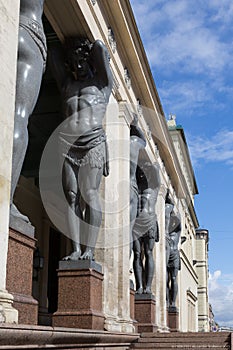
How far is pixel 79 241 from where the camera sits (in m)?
8.60

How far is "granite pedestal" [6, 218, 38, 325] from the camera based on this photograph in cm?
545

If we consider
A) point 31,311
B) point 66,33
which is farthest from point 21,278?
point 66,33

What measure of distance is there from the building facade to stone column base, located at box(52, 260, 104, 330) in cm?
105

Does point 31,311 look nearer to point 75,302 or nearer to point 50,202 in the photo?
point 75,302

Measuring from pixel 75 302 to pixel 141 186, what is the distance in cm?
679

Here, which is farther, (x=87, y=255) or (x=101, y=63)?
(x=101, y=63)

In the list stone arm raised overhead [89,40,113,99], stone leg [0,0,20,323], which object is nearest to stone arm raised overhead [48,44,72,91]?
stone arm raised overhead [89,40,113,99]

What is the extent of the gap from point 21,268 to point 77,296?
9.12ft

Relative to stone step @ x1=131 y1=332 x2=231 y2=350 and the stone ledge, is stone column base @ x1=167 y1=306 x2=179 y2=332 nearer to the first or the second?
stone step @ x1=131 y1=332 x2=231 y2=350

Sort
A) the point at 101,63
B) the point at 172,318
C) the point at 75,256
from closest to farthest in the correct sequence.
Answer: the point at 75,256 → the point at 101,63 → the point at 172,318

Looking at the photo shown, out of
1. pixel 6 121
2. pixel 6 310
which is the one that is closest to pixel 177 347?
pixel 6 310

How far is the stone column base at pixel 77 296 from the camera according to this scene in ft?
26.7

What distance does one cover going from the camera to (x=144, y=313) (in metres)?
14.3

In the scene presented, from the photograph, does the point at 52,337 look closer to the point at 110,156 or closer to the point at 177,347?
the point at 177,347
